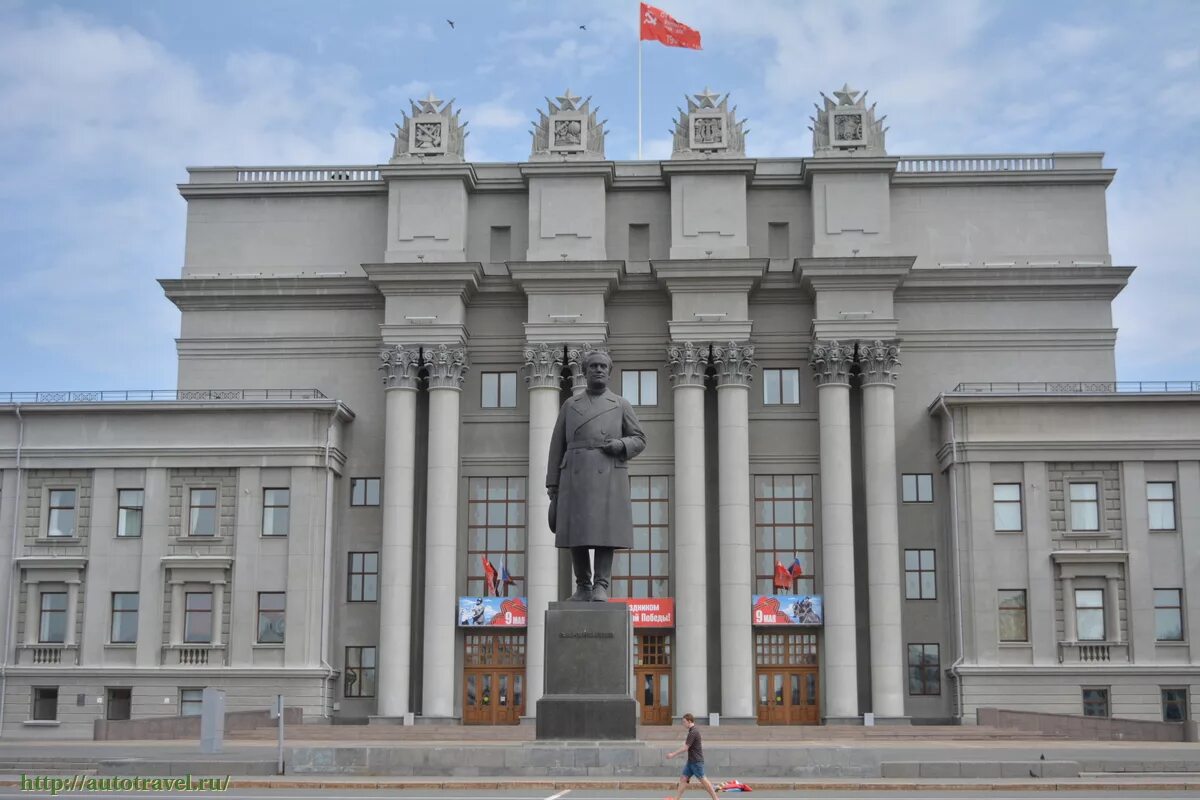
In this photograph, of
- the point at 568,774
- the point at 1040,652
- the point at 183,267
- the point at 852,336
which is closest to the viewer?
the point at 568,774

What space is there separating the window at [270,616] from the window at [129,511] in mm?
5421

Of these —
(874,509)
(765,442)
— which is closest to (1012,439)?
(874,509)

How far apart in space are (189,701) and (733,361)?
78.7ft

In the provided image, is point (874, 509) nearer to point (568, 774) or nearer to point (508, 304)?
point (508, 304)

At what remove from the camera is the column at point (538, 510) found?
188ft

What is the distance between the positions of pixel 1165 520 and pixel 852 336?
1326cm

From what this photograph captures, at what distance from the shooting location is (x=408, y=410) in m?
59.8

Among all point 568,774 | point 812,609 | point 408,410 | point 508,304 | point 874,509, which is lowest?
point 568,774

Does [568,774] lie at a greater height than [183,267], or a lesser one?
lesser

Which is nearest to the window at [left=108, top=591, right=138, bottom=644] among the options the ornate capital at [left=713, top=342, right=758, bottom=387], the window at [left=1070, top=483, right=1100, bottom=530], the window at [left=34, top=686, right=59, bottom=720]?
the window at [left=34, top=686, right=59, bottom=720]

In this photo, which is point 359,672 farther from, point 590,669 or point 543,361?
point 590,669

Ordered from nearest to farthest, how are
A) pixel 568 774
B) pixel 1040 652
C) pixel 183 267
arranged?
pixel 568 774, pixel 1040 652, pixel 183 267

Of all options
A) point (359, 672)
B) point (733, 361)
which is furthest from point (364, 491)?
point (733, 361)

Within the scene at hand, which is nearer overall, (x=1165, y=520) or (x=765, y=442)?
(x=1165, y=520)
